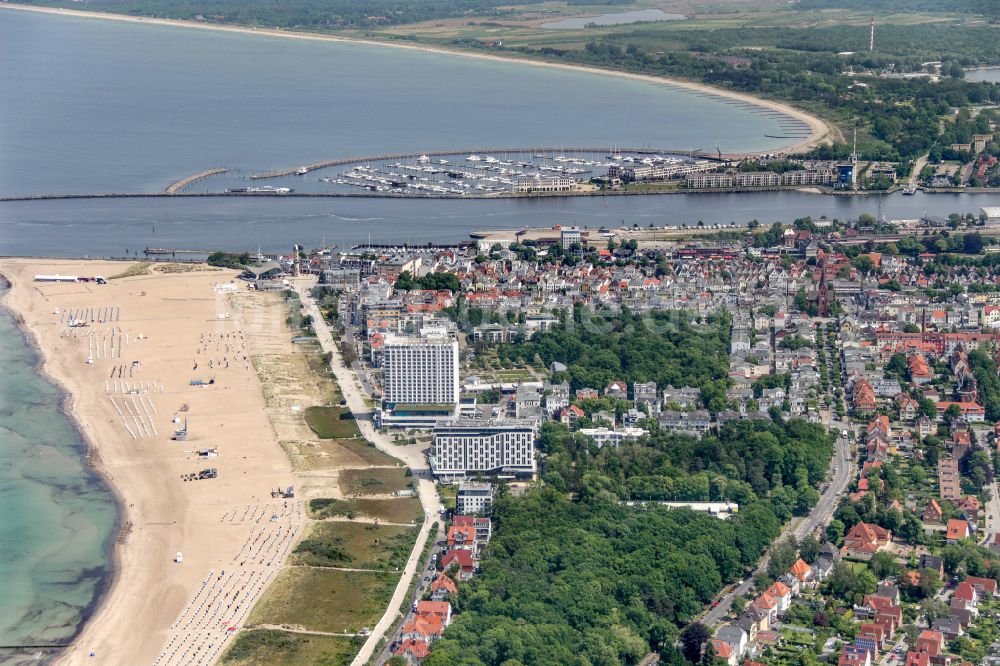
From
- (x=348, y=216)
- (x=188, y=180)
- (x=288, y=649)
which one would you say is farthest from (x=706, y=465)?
(x=188, y=180)

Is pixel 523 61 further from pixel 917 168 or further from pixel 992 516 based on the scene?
pixel 992 516

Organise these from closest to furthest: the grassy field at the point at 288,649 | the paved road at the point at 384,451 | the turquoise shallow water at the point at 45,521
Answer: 1. the grassy field at the point at 288,649
2. the paved road at the point at 384,451
3. the turquoise shallow water at the point at 45,521

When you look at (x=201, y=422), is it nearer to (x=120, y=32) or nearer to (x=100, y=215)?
(x=100, y=215)

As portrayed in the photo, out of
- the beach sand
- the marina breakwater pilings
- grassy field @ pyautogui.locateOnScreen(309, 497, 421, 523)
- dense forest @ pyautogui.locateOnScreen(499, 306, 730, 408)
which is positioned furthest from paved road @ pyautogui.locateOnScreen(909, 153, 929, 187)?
grassy field @ pyautogui.locateOnScreen(309, 497, 421, 523)

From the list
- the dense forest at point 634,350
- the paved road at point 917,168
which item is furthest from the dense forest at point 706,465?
the paved road at point 917,168

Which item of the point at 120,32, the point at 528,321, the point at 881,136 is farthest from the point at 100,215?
the point at 120,32

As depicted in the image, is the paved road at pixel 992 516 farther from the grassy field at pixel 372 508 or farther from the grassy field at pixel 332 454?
the grassy field at pixel 332 454
